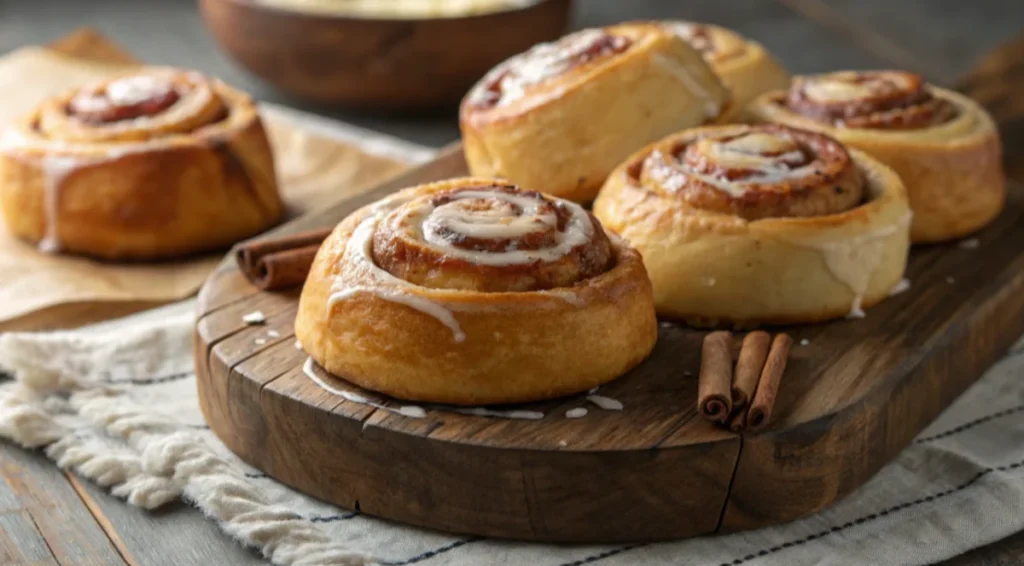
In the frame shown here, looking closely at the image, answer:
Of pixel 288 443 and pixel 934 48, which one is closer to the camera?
pixel 288 443

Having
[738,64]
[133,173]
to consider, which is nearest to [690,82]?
[738,64]

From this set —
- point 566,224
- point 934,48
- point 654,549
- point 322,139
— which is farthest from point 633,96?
point 934,48

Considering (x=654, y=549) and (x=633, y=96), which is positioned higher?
(x=633, y=96)

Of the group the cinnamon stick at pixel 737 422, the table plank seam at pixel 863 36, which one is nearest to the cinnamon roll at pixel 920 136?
the cinnamon stick at pixel 737 422

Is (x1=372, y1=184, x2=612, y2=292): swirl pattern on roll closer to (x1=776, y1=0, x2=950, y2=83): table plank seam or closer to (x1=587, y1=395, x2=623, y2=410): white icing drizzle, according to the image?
(x1=587, y1=395, x2=623, y2=410): white icing drizzle

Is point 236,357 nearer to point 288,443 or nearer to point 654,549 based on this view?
point 288,443

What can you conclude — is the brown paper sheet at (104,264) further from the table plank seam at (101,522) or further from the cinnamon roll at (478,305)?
the cinnamon roll at (478,305)
